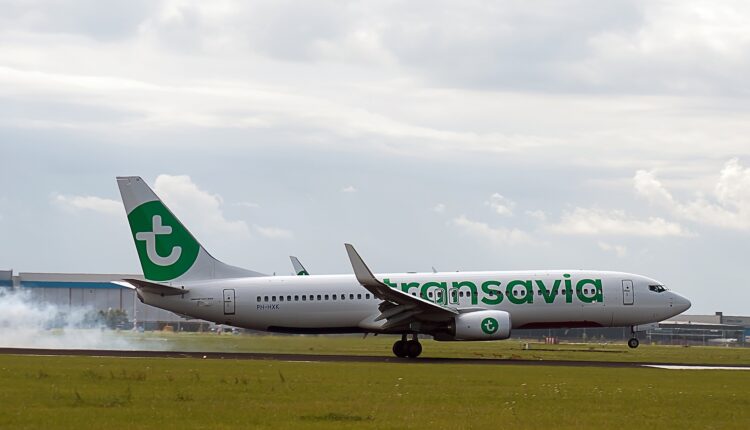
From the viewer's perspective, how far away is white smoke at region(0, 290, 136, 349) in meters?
61.9

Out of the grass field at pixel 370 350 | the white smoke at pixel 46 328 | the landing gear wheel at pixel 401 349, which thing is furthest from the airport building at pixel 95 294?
the landing gear wheel at pixel 401 349

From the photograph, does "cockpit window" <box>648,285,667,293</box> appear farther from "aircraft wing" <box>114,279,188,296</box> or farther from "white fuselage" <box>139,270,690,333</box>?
"aircraft wing" <box>114,279,188,296</box>

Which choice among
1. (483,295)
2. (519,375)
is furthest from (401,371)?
(483,295)

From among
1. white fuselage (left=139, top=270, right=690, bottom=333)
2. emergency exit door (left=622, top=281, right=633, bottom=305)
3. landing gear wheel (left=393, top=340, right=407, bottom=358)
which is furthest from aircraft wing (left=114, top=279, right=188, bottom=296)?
emergency exit door (left=622, top=281, right=633, bottom=305)

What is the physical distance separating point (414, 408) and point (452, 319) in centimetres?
2389

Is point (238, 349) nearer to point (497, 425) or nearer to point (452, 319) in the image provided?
point (452, 319)

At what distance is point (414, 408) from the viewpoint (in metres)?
25.5

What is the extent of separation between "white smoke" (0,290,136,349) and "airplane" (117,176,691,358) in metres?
9.07

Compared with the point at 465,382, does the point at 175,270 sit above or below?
above

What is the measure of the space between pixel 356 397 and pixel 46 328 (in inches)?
1829

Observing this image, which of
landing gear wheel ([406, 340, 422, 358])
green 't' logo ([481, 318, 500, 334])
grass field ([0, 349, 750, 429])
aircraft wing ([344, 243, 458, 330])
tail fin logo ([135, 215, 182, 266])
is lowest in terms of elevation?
grass field ([0, 349, 750, 429])

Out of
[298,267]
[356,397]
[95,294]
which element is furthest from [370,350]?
[95,294]

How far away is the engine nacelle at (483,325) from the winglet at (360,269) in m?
4.21

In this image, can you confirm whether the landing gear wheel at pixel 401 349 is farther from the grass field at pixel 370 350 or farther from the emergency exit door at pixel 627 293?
the emergency exit door at pixel 627 293
